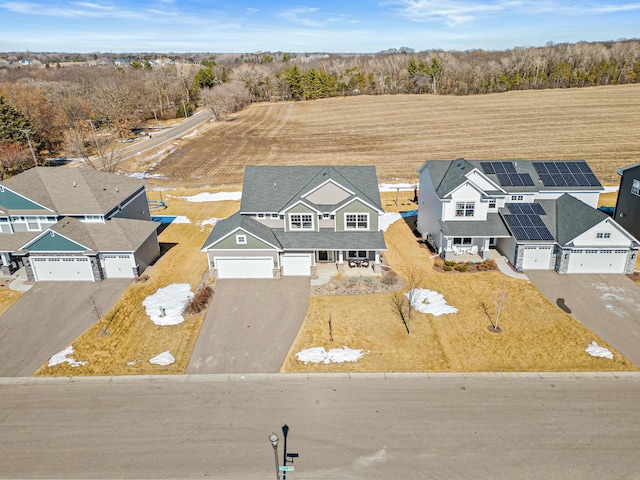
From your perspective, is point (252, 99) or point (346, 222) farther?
point (252, 99)

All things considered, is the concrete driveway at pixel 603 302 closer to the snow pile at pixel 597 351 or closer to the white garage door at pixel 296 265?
the snow pile at pixel 597 351

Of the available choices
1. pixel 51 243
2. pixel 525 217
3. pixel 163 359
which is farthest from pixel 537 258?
pixel 51 243

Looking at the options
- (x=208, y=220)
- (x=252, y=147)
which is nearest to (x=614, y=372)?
(x=208, y=220)

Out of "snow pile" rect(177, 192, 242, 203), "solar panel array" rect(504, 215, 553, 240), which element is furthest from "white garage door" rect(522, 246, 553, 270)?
"snow pile" rect(177, 192, 242, 203)

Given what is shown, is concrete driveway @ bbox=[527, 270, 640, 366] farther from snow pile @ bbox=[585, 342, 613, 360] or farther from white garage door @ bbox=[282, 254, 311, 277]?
white garage door @ bbox=[282, 254, 311, 277]

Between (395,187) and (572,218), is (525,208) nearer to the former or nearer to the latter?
(572,218)

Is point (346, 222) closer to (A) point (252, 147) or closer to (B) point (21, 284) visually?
(B) point (21, 284)
